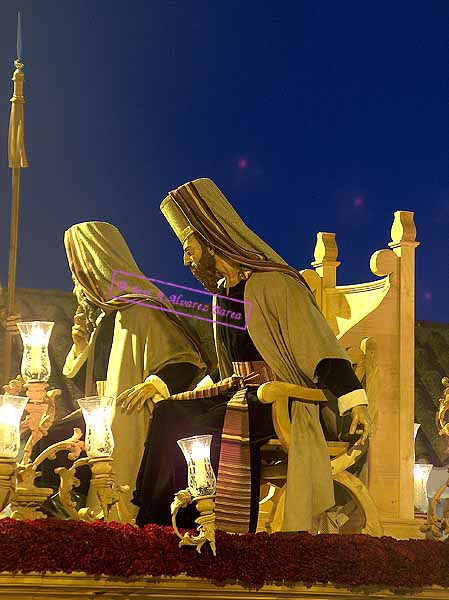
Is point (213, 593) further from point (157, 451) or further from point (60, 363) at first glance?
point (60, 363)

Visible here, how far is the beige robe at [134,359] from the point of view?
439 inches

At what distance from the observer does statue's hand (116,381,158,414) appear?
1095 centimetres

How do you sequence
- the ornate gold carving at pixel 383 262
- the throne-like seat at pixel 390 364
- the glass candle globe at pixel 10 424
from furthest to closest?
1. the ornate gold carving at pixel 383 262
2. the throne-like seat at pixel 390 364
3. the glass candle globe at pixel 10 424

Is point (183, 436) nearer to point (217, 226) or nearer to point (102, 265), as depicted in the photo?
point (217, 226)

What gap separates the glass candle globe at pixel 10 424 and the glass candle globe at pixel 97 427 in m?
0.38

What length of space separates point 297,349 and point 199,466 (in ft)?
4.83

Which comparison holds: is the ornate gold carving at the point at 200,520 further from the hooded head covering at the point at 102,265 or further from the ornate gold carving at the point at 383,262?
the ornate gold carving at the point at 383,262

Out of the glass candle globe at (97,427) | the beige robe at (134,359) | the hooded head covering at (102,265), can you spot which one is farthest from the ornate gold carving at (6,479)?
the hooded head covering at (102,265)

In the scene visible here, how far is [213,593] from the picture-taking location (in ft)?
30.7

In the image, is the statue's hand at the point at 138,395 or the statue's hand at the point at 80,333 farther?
the statue's hand at the point at 80,333

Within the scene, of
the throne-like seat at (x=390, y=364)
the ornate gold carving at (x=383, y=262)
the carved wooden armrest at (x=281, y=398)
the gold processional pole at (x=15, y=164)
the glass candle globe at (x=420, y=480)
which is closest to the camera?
the carved wooden armrest at (x=281, y=398)

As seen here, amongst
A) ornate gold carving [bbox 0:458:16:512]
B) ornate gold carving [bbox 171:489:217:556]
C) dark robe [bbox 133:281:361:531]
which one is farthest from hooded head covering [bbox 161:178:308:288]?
ornate gold carving [bbox 0:458:16:512]

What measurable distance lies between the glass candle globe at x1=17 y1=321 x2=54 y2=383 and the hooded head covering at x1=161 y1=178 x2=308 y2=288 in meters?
1.02

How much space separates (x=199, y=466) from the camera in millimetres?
9234
